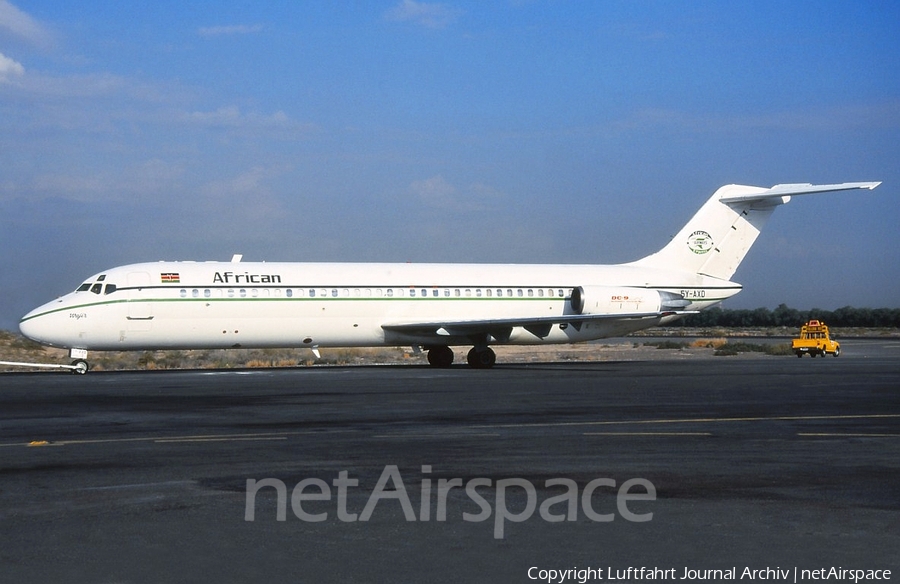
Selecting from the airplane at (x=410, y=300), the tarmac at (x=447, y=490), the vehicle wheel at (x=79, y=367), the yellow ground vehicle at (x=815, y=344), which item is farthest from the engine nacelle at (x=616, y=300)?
the tarmac at (x=447, y=490)

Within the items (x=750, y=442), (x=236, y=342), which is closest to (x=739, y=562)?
(x=750, y=442)

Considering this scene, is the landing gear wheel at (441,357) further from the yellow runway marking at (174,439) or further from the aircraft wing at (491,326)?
the yellow runway marking at (174,439)

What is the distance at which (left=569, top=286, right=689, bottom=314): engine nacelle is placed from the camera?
3819 cm

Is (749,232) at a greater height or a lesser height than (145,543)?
greater

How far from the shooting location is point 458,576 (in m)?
6.56

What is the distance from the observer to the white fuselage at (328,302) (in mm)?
32375

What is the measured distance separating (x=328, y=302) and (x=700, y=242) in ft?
51.0

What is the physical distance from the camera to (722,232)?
138ft

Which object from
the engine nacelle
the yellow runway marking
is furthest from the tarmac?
the engine nacelle

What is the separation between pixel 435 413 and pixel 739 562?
1113cm

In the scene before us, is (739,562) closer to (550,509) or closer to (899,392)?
(550,509)

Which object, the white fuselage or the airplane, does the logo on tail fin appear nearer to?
the airplane

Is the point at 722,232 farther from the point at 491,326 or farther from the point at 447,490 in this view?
the point at 447,490

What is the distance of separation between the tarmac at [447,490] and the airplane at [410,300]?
1267 centimetres
